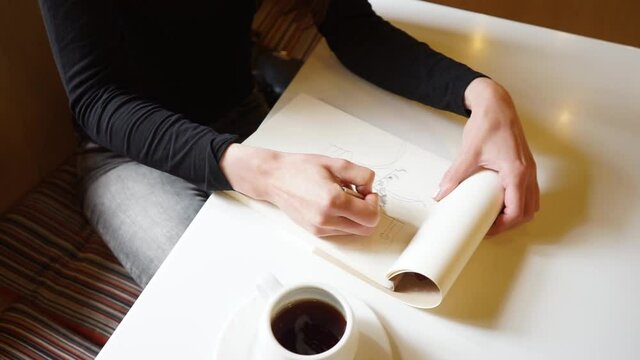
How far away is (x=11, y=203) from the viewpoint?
44.4 inches

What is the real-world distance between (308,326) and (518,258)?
0.26 metres

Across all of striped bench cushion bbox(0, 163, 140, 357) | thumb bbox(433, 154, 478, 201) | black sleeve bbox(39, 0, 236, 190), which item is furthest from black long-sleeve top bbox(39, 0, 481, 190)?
striped bench cushion bbox(0, 163, 140, 357)

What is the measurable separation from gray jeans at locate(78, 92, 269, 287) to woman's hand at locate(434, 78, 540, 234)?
1.18ft

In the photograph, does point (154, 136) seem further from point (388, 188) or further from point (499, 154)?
point (499, 154)

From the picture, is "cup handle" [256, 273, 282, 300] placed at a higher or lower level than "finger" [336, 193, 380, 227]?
lower

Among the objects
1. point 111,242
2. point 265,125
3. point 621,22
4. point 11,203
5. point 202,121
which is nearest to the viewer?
point 265,125

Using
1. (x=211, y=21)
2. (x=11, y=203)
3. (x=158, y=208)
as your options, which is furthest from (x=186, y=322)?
(x=11, y=203)

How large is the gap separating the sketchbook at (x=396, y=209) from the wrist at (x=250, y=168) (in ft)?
0.06

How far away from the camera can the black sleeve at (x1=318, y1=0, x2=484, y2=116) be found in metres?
0.78

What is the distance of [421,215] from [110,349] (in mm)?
348

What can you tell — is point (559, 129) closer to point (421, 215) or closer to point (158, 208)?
point (421, 215)

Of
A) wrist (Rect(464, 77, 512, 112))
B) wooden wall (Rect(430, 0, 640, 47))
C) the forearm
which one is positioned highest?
wooden wall (Rect(430, 0, 640, 47))

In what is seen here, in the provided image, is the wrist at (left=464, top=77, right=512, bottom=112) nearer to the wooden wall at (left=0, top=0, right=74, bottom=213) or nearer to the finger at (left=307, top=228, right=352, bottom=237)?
the finger at (left=307, top=228, right=352, bottom=237)

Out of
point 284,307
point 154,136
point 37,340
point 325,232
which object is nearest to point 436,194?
point 325,232
